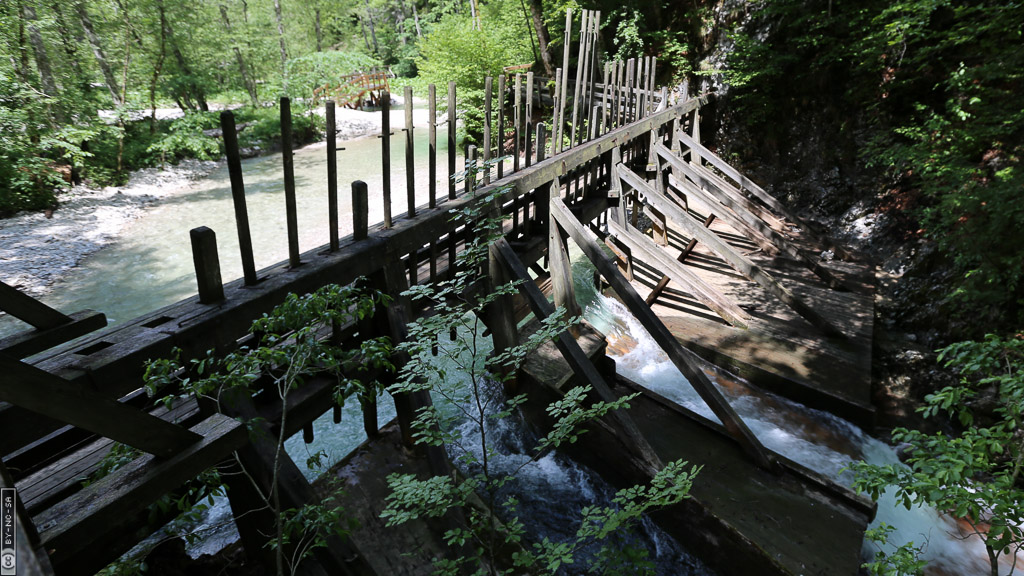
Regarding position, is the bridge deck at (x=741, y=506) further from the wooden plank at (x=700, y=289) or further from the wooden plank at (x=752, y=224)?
the wooden plank at (x=752, y=224)

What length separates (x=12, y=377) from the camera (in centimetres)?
124

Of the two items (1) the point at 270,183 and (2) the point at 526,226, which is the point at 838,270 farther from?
(1) the point at 270,183

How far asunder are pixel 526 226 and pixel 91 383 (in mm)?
3933

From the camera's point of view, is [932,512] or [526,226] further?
[526,226]

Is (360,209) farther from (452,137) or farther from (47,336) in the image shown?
(47,336)

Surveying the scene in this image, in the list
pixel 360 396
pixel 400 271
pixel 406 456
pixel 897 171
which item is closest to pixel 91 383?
pixel 360 396

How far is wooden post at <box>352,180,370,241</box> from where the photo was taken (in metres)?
2.84

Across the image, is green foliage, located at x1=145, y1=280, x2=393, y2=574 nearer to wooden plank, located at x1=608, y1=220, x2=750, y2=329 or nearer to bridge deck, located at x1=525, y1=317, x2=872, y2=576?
bridge deck, located at x1=525, y1=317, x2=872, y2=576

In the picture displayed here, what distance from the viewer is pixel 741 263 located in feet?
19.7

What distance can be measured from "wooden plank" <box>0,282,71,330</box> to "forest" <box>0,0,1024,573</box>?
3.58 metres

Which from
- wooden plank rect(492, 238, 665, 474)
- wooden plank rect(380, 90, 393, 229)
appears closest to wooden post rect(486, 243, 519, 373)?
wooden plank rect(492, 238, 665, 474)

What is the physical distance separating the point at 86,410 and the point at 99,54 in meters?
16.4

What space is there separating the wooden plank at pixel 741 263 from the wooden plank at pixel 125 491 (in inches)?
228

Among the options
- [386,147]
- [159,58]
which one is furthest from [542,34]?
[386,147]
